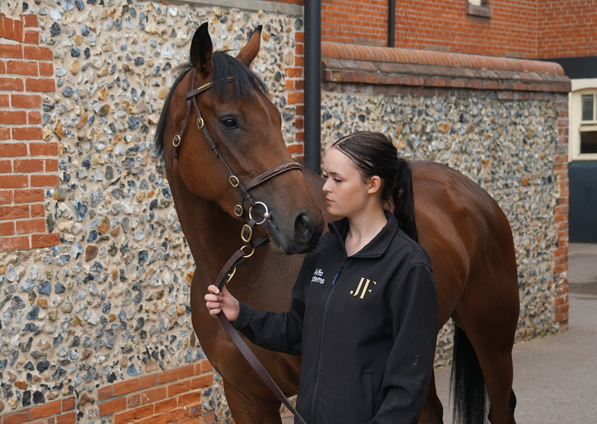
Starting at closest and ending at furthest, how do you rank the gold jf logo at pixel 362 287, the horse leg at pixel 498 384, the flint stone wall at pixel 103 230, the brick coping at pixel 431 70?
1. the gold jf logo at pixel 362 287
2. the flint stone wall at pixel 103 230
3. the horse leg at pixel 498 384
4. the brick coping at pixel 431 70

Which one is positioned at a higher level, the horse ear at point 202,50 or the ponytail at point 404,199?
the horse ear at point 202,50

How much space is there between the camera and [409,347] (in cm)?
198

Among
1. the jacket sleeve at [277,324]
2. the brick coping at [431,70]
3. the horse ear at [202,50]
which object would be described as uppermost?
the brick coping at [431,70]

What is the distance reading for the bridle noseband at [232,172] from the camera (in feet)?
8.17

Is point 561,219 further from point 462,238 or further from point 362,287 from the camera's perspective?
point 362,287

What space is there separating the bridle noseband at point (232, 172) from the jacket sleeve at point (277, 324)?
0.88 ft

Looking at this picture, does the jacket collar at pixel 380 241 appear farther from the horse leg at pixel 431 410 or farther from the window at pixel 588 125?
the window at pixel 588 125

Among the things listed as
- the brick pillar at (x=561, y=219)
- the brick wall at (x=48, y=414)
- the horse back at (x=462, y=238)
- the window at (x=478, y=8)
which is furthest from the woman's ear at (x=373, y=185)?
the window at (x=478, y=8)

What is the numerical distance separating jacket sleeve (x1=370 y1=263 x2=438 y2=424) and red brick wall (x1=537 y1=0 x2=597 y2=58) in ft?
48.7

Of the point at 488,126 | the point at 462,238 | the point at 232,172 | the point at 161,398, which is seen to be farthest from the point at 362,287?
the point at 488,126

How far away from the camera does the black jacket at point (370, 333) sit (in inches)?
78.0

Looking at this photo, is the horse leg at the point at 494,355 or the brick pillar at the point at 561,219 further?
the brick pillar at the point at 561,219

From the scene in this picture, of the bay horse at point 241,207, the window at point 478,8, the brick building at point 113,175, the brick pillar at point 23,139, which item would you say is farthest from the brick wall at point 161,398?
the window at point 478,8

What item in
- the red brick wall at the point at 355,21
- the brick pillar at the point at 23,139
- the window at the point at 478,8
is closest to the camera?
the brick pillar at the point at 23,139
